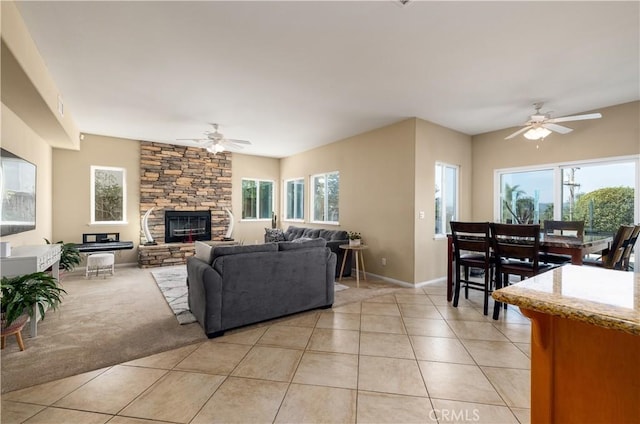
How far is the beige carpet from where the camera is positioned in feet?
7.42

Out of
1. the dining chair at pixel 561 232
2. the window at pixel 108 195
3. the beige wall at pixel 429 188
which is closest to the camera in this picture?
the dining chair at pixel 561 232

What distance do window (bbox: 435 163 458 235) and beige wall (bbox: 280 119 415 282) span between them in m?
0.79

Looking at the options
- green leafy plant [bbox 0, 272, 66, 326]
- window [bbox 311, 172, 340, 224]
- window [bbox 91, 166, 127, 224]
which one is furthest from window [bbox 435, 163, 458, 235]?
window [bbox 91, 166, 127, 224]

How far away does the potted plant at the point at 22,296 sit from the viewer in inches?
92.3

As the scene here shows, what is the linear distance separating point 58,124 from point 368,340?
473cm

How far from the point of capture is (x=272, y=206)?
27.3 ft

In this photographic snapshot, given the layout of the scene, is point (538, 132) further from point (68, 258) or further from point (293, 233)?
point (68, 258)

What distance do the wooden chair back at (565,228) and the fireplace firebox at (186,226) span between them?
6.79 m

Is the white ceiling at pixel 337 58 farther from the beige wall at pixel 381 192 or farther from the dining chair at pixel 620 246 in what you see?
the dining chair at pixel 620 246

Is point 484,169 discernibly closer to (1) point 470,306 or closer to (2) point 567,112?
(2) point 567,112

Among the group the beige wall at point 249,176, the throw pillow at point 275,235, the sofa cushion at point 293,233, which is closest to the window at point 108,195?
the beige wall at point 249,176

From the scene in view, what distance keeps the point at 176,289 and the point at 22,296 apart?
6.68 ft

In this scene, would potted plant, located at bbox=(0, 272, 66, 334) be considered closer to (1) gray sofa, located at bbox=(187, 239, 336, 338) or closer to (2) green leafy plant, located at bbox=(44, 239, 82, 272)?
(1) gray sofa, located at bbox=(187, 239, 336, 338)

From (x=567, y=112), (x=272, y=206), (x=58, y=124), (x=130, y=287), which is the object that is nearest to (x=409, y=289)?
(x=567, y=112)
